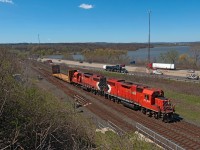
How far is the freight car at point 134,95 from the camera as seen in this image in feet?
102

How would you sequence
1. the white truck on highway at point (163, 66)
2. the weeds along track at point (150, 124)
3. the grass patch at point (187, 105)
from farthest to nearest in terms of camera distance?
the white truck on highway at point (163, 66), the grass patch at point (187, 105), the weeds along track at point (150, 124)

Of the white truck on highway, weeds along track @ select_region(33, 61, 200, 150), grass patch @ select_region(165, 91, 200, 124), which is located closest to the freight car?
weeds along track @ select_region(33, 61, 200, 150)

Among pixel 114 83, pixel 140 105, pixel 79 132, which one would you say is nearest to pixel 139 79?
pixel 114 83

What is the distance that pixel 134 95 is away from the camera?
3597 centimetres

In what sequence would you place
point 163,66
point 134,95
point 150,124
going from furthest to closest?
point 163,66 → point 134,95 → point 150,124

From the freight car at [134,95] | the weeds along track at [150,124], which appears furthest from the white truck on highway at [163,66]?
the weeds along track at [150,124]

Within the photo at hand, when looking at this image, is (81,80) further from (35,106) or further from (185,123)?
(35,106)

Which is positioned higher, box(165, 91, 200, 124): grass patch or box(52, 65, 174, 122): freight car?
box(52, 65, 174, 122): freight car

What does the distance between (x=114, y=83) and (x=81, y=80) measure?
14876 millimetres

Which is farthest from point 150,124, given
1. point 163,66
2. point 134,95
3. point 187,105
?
point 163,66

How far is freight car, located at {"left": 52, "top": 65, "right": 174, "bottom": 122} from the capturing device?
102 ft

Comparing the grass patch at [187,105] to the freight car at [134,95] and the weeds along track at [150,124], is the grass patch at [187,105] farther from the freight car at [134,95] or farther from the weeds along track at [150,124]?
the freight car at [134,95]

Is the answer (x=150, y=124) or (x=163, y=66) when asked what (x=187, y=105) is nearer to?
(x=150, y=124)

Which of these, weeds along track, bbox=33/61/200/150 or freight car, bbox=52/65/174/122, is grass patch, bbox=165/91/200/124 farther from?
freight car, bbox=52/65/174/122
